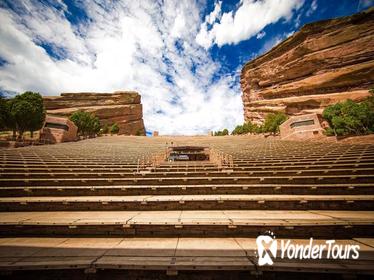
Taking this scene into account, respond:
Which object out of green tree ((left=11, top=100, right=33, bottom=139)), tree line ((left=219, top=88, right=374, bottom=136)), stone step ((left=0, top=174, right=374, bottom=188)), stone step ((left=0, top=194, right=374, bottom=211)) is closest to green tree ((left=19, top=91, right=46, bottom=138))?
green tree ((left=11, top=100, right=33, bottom=139))

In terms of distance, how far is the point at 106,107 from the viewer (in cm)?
6844

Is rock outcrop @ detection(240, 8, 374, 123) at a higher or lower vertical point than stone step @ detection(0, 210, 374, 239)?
higher

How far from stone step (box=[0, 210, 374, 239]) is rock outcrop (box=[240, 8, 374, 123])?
46.0 m

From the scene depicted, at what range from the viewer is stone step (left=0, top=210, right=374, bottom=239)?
12.1ft

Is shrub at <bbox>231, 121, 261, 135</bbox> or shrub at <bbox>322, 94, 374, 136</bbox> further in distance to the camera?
shrub at <bbox>231, 121, 261, 135</bbox>

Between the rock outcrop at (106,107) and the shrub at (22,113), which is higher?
the rock outcrop at (106,107)

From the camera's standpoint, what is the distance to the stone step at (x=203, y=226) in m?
3.70

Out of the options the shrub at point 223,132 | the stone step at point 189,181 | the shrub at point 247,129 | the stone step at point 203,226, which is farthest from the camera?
the shrub at point 223,132

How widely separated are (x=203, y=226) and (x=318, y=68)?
5600cm

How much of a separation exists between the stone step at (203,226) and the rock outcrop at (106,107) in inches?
2478

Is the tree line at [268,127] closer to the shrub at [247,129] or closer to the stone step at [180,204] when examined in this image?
the shrub at [247,129]

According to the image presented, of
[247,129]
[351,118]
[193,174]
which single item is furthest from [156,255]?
[247,129]

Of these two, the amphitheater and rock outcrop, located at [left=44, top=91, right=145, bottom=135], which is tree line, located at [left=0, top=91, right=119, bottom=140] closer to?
the amphitheater

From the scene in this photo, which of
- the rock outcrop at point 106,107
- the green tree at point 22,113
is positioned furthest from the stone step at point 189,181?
the rock outcrop at point 106,107
